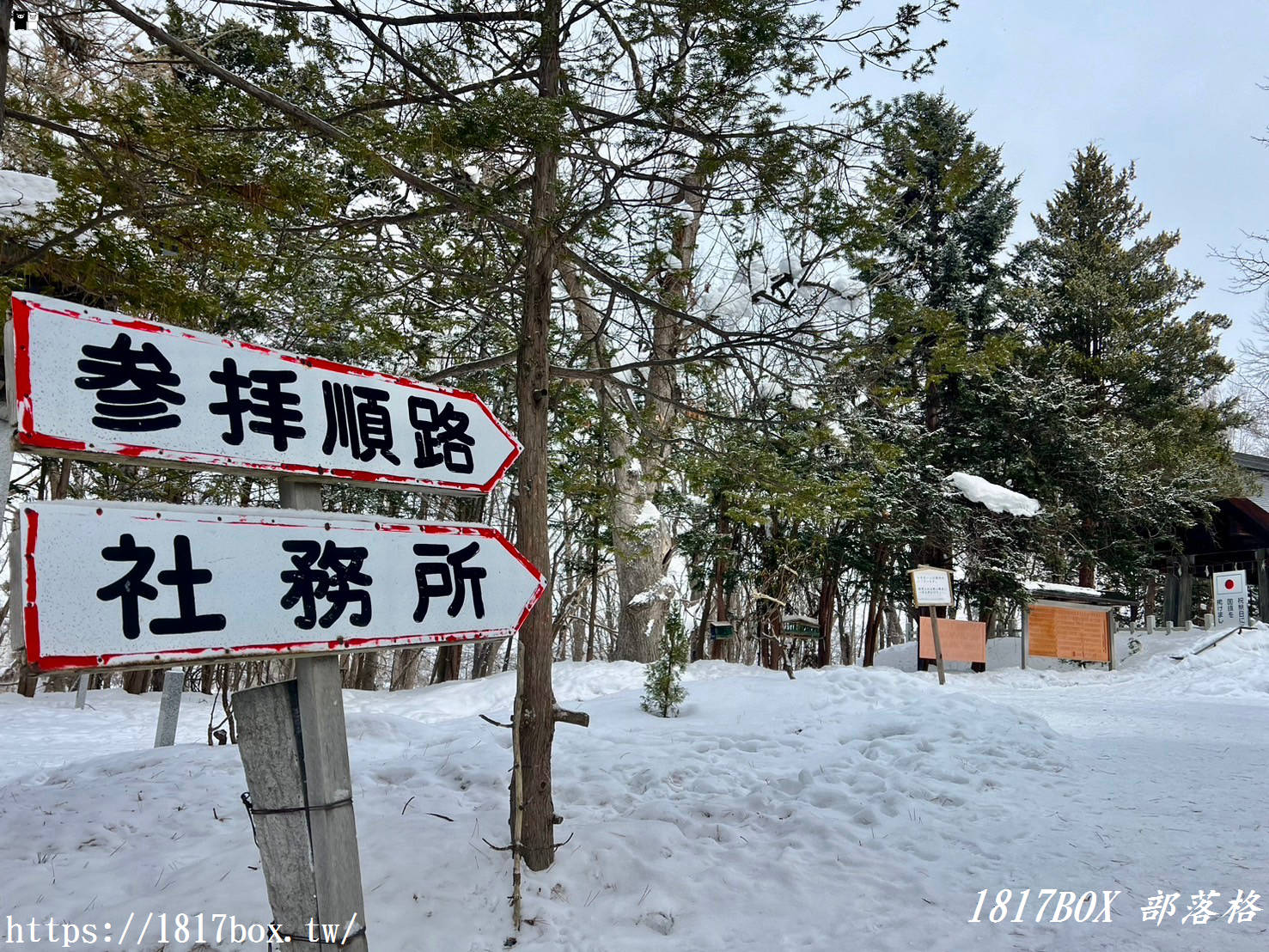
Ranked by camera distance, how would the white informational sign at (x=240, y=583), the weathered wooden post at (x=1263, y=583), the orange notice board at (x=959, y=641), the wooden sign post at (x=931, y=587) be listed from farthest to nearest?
the weathered wooden post at (x=1263, y=583)
the orange notice board at (x=959, y=641)
the wooden sign post at (x=931, y=587)
the white informational sign at (x=240, y=583)

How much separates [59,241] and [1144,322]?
70.4 feet

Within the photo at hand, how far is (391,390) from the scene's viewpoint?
2596 millimetres

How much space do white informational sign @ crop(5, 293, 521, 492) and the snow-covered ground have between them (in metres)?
2.46

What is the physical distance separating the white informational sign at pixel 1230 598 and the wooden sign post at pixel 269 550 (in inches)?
740

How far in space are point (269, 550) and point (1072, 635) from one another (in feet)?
52.5

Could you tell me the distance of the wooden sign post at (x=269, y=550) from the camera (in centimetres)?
184

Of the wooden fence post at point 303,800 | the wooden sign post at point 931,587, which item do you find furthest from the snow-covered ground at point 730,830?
the wooden sign post at point 931,587

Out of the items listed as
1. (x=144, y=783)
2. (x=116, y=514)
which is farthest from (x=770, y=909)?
(x=144, y=783)

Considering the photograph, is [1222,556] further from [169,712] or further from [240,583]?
[240,583]

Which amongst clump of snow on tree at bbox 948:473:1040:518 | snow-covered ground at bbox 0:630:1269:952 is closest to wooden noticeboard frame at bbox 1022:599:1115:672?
clump of snow on tree at bbox 948:473:1040:518

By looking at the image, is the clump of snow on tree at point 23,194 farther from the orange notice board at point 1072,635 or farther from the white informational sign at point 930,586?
the orange notice board at point 1072,635

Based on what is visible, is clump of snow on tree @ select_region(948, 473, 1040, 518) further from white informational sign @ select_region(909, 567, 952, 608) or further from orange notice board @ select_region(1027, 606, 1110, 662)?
white informational sign @ select_region(909, 567, 952, 608)

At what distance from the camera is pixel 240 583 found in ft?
6.76

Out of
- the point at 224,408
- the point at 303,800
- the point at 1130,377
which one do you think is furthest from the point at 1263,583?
the point at 224,408
